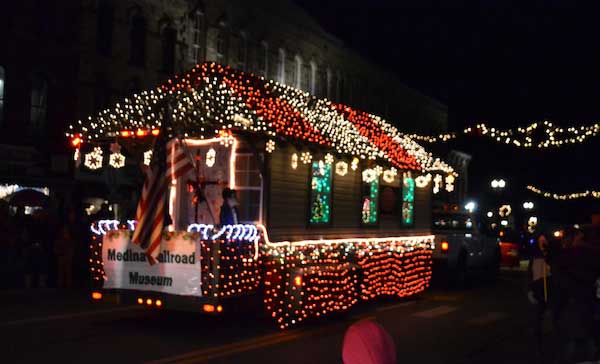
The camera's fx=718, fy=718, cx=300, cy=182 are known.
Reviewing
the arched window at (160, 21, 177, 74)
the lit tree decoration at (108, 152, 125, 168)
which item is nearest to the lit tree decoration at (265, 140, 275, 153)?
the lit tree decoration at (108, 152, 125, 168)

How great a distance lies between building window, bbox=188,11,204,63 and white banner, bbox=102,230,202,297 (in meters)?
20.6

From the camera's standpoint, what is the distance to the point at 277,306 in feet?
38.7

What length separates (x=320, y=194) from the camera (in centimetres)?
1426

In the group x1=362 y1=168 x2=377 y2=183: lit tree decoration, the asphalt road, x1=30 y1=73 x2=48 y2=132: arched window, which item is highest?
x1=30 y1=73 x2=48 y2=132: arched window

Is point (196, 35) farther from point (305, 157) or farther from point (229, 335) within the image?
point (229, 335)

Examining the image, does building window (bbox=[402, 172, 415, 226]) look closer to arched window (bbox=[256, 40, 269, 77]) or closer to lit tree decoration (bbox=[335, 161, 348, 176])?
lit tree decoration (bbox=[335, 161, 348, 176])

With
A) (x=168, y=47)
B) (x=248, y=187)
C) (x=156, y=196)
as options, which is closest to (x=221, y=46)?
(x=168, y=47)

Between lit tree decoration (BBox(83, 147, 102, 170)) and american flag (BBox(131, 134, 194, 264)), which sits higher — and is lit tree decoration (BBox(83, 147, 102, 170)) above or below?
above

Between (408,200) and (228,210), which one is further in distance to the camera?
(408,200)

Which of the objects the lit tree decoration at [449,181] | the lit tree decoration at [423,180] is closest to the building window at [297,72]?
the lit tree decoration at [449,181]

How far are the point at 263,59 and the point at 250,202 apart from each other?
23320mm

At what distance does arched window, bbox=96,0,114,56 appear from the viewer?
26938 mm

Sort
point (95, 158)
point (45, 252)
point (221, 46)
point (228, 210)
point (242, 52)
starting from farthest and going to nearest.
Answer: point (242, 52)
point (221, 46)
point (45, 252)
point (95, 158)
point (228, 210)

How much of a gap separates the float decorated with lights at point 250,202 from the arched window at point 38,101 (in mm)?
12589
